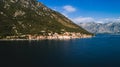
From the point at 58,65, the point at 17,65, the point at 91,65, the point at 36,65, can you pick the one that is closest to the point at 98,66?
the point at 91,65

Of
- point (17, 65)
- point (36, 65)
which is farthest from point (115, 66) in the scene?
point (17, 65)

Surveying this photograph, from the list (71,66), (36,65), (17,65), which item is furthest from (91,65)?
(17,65)

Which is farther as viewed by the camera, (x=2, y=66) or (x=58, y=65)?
(x=58, y=65)

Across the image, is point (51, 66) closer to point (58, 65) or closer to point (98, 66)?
point (58, 65)

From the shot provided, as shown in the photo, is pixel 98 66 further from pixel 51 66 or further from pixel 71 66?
pixel 51 66

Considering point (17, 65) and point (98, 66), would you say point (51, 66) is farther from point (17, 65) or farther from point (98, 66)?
point (98, 66)

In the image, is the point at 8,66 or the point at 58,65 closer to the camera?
the point at 8,66
